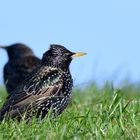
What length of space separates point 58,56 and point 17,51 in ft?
19.3

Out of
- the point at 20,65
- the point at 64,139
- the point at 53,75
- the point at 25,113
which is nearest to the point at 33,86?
the point at 53,75

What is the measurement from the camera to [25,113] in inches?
285

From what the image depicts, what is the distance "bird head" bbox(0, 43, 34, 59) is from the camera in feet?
46.2

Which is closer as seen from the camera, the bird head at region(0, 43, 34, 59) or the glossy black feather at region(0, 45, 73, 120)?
the glossy black feather at region(0, 45, 73, 120)

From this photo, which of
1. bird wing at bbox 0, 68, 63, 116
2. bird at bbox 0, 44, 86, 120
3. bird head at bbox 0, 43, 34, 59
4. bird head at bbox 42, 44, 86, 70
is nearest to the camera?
bird at bbox 0, 44, 86, 120

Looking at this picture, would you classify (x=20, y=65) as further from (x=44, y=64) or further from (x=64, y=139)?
(x=64, y=139)

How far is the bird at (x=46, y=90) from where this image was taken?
25.5 feet

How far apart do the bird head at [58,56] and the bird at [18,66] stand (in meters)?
3.78

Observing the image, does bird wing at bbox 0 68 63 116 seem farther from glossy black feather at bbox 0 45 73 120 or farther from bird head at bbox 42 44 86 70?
bird head at bbox 42 44 86 70

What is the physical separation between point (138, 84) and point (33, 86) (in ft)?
Result: 8.13

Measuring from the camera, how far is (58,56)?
8.56 m

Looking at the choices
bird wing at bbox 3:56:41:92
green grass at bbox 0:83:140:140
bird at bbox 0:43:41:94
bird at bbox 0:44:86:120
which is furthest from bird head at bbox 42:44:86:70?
bird wing at bbox 3:56:41:92

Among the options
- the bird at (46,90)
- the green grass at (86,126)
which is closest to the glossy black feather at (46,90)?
the bird at (46,90)

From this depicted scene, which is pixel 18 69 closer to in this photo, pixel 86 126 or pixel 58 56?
pixel 58 56
